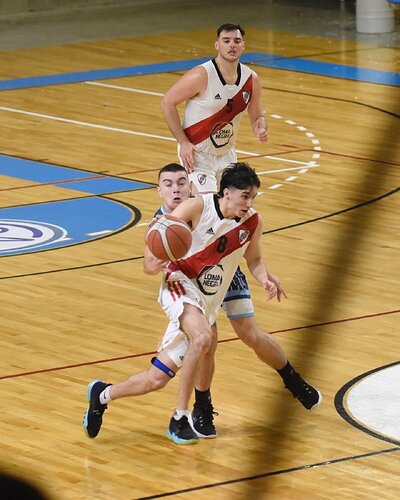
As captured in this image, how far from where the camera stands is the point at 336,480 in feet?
17.5

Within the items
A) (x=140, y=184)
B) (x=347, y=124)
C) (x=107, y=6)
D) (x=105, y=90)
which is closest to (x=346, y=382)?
(x=140, y=184)

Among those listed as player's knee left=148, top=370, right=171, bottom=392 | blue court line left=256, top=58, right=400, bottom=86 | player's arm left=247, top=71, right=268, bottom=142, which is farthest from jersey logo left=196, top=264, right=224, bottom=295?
blue court line left=256, top=58, right=400, bottom=86

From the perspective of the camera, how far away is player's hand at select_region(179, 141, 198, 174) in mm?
7535

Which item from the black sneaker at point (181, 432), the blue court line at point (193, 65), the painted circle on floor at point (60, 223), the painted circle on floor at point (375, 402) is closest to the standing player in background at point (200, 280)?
the black sneaker at point (181, 432)

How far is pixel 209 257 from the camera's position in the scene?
18.6ft

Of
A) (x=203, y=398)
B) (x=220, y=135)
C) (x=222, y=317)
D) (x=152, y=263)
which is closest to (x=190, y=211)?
(x=152, y=263)

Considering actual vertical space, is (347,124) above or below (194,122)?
below

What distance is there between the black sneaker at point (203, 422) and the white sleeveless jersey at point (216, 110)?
2219 mm

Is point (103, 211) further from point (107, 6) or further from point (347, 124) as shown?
point (107, 6)

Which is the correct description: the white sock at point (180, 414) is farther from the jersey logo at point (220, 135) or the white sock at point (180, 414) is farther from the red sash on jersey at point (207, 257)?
the jersey logo at point (220, 135)

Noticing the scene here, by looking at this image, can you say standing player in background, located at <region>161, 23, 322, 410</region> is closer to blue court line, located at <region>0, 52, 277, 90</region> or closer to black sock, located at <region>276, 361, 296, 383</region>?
black sock, located at <region>276, 361, 296, 383</region>

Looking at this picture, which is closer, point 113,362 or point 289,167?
point 113,362

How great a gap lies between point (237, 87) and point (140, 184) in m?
4.44

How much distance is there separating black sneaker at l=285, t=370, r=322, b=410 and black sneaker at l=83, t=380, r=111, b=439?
0.90m
